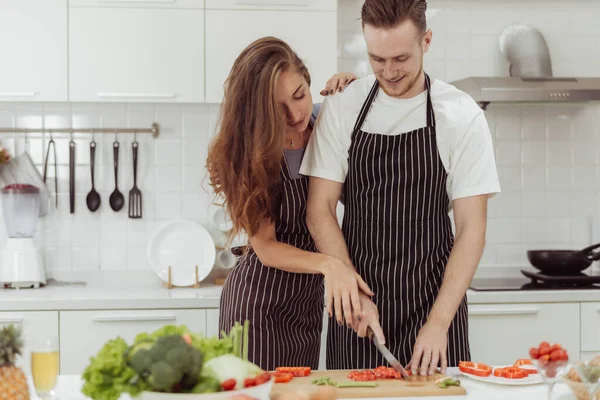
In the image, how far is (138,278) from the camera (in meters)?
3.59

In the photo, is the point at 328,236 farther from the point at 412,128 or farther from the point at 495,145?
the point at 495,145

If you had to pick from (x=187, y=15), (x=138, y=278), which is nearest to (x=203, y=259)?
(x=138, y=278)

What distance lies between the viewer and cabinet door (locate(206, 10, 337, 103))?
3295 mm

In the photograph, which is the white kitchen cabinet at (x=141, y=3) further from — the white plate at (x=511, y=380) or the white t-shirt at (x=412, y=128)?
the white plate at (x=511, y=380)

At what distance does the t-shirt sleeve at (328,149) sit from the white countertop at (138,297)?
108 centimetres

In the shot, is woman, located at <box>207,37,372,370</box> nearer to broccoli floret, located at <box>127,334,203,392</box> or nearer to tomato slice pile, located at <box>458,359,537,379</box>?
tomato slice pile, located at <box>458,359,537,379</box>

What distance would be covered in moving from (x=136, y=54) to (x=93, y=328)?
1.12 metres

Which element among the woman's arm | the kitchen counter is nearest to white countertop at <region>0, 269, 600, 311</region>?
the kitchen counter

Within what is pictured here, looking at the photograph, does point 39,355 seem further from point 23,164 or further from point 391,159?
point 23,164

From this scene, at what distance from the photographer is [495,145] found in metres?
3.82

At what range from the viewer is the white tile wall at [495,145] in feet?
12.0

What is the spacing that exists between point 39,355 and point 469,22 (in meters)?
2.91

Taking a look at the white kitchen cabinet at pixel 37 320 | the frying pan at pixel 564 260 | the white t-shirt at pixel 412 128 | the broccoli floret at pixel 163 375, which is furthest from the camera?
the frying pan at pixel 564 260

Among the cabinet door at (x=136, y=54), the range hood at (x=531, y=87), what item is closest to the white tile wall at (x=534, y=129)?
the range hood at (x=531, y=87)
